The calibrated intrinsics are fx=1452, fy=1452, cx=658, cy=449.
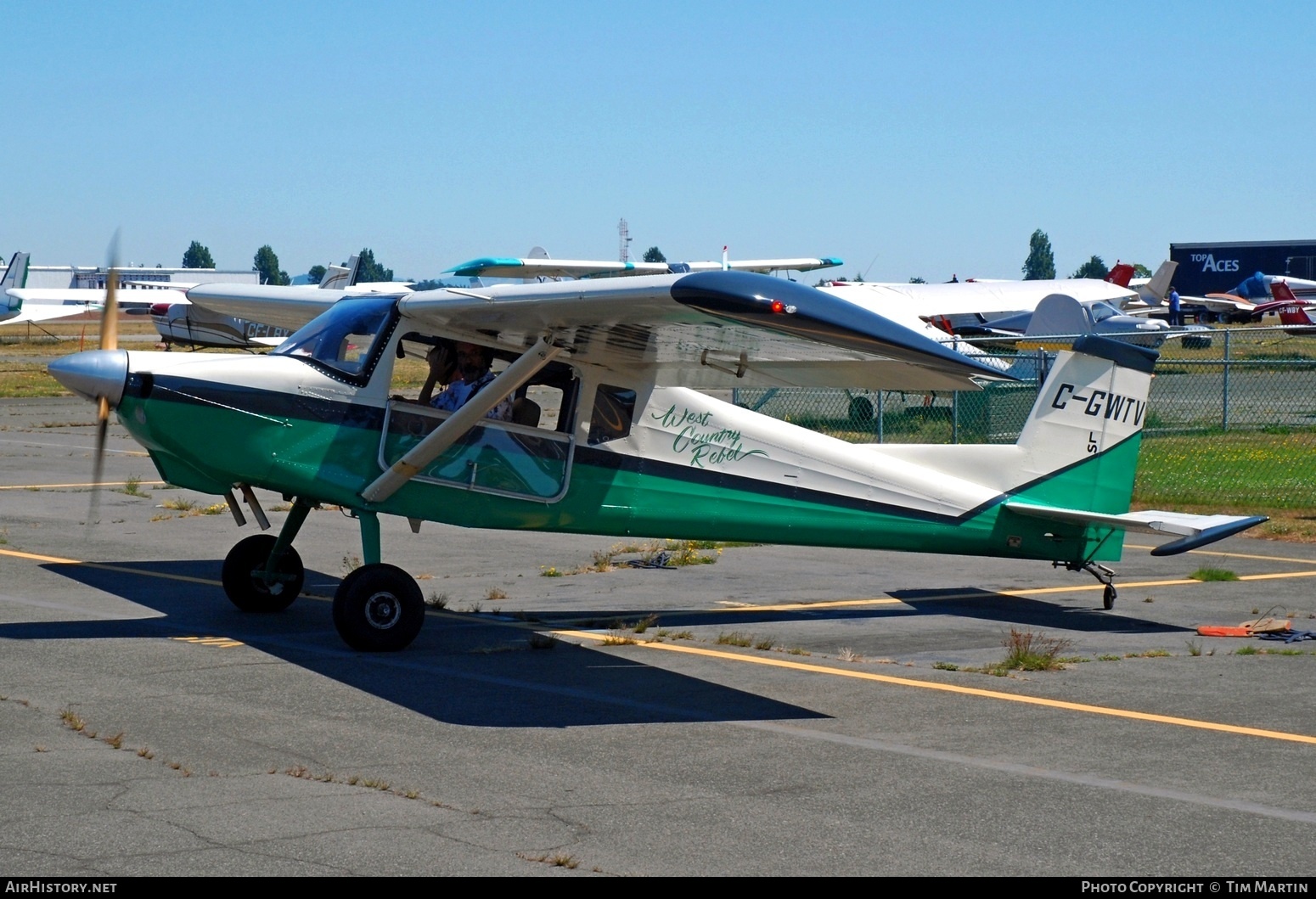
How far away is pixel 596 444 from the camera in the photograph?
10.2m

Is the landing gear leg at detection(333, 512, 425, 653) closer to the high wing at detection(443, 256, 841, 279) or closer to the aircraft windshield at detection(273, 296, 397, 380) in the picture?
the aircraft windshield at detection(273, 296, 397, 380)

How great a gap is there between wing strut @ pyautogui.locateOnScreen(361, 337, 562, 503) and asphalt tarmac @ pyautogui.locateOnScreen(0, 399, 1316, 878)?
1.11 metres

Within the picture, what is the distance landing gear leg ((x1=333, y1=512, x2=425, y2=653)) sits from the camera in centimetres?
930

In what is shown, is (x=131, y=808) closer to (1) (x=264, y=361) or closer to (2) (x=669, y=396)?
(1) (x=264, y=361)

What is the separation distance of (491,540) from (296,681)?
23.9 ft

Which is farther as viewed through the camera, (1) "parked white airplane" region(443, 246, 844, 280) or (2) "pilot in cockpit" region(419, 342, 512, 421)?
(1) "parked white airplane" region(443, 246, 844, 280)

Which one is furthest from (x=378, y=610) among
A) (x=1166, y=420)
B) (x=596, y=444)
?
(x=1166, y=420)

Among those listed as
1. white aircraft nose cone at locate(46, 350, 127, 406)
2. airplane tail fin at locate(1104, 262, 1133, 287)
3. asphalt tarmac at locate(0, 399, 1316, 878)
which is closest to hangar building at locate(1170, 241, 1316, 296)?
airplane tail fin at locate(1104, 262, 1133, 287)

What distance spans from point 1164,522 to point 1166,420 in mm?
17098

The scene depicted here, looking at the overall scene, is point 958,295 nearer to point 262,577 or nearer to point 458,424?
point 262,577

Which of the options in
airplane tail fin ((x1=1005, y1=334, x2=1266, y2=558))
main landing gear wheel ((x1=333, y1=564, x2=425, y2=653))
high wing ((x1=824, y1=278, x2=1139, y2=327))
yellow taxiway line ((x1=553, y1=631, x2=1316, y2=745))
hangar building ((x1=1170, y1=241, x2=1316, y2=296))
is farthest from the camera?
hangar building ((x1=1170, y1=241, x2=1316, y2=296))

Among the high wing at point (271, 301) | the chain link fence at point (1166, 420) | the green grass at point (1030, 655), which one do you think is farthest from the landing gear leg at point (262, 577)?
the chain link fence at point (1166, 420)

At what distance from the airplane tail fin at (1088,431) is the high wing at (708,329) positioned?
1.66 meters
